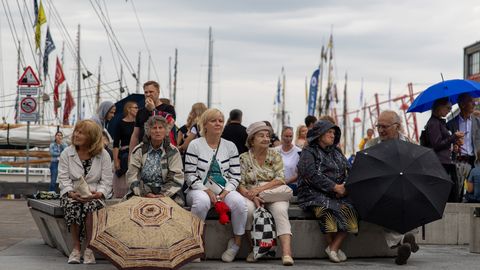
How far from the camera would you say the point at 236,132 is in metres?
13.4

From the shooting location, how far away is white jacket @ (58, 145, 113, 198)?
10680 millimetres

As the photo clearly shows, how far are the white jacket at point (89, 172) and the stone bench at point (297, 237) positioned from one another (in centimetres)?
38

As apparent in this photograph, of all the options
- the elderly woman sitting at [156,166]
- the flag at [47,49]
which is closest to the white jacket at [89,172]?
the elderly woman sitting at [156,166]

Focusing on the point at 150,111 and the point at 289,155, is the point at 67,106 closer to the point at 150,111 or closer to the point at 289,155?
the point at 289,155

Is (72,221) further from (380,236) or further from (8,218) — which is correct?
(8,218)

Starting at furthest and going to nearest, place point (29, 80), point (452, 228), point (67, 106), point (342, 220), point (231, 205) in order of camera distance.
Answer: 1. point (67, 106)
2. point (29, 80)
3. point (452, 228)
4. point (342, 220)
5. point (231, 205)

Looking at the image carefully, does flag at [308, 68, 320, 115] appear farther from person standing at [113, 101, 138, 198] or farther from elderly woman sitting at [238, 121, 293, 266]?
elderly woman sitting at [238, 121, 293, 266]

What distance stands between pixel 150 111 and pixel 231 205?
206 centimetres

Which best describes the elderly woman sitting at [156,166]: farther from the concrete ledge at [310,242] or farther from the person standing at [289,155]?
the person standing at [289,155]

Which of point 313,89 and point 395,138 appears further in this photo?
point 313,89

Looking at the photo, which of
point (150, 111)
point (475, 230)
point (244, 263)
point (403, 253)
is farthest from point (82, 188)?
point (475, 230)

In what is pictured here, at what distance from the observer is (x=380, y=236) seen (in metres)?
11.7

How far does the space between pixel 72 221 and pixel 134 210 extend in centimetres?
111

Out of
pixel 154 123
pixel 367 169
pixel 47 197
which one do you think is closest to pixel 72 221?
pixel 154 123
